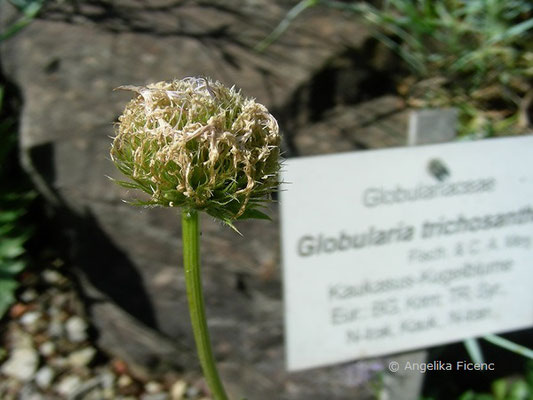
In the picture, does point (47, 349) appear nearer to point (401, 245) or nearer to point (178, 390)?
point (178, 390)

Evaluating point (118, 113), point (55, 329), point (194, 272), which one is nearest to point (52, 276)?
point (55, 329)

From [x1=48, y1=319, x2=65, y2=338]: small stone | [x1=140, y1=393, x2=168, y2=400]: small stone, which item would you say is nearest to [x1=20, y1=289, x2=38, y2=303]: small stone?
[x1=48, y1=319, x2=65, y2=338]: small stone

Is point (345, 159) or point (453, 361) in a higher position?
point (345, 159)

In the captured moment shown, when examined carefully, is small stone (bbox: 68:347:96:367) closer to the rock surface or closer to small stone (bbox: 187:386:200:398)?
the rock surface

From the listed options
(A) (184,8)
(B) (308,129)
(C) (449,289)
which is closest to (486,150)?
(C) (449,289)

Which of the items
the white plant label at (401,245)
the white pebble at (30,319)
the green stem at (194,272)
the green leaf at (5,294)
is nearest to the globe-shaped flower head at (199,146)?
the green stem at (194,272)

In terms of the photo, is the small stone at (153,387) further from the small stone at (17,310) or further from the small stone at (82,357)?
the small stone at (17,310)

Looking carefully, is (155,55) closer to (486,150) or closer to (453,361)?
(486,150)

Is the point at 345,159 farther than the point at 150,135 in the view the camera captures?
Yes
